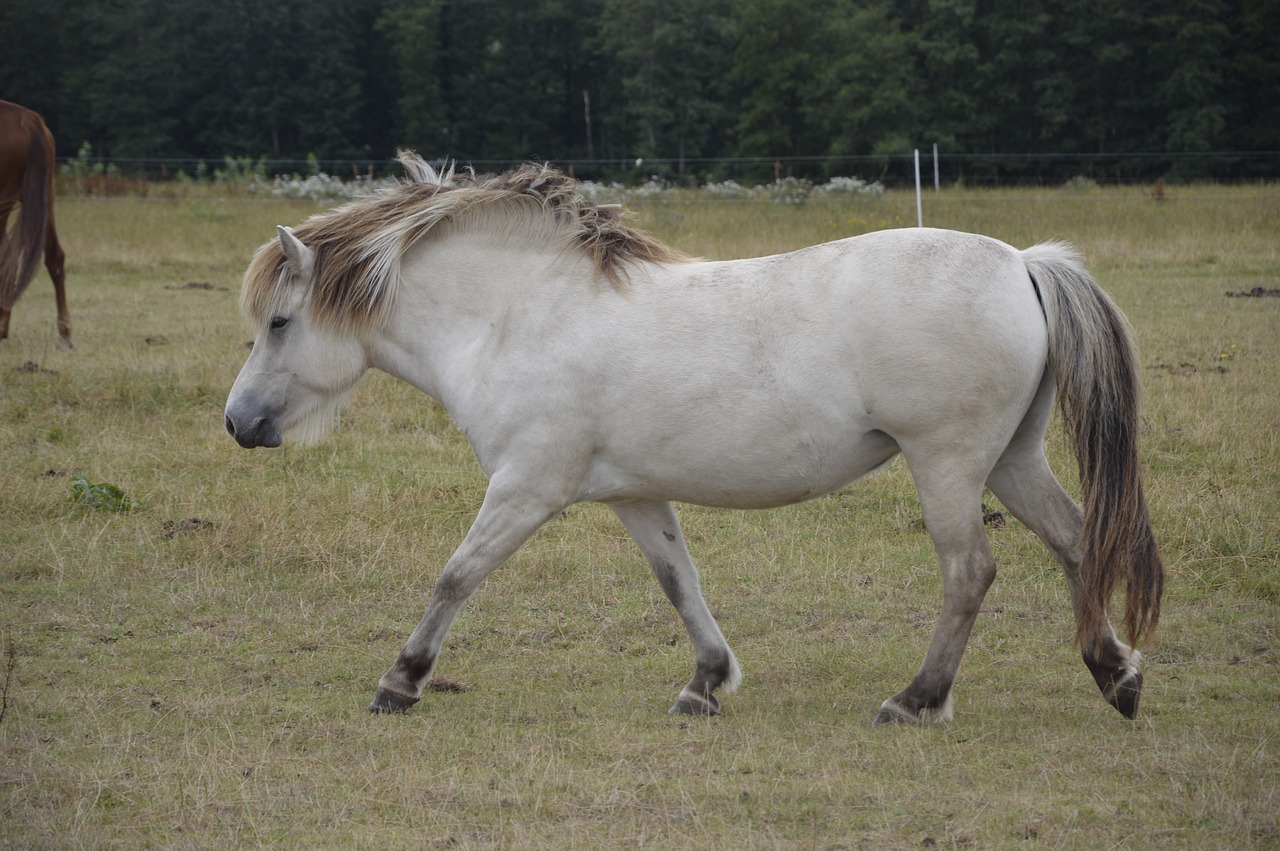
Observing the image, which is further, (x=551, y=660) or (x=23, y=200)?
(x=23, y=200)

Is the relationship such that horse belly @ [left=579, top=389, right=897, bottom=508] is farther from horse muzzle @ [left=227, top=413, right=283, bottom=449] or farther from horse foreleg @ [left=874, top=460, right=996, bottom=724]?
horse muzzle @ [left=227, top=413, right=283, bottom=449]

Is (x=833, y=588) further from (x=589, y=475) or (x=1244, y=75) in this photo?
(x=1244, y=75)

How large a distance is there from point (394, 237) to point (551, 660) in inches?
71.5

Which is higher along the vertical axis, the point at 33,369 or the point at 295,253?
the point at 295,253

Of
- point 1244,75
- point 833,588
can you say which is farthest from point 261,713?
point 1244,75

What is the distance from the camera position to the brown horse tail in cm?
1052

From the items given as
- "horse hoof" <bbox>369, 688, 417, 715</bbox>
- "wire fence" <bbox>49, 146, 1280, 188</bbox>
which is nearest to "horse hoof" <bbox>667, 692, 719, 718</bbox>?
"horse hoof" <bbox>369, 688, 417, 715</bbox>

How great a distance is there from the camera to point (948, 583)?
4.03 meters

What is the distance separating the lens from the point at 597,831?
10.9 feet

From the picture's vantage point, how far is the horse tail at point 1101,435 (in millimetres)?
3963

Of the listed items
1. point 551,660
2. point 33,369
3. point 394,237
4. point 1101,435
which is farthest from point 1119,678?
point 33,369

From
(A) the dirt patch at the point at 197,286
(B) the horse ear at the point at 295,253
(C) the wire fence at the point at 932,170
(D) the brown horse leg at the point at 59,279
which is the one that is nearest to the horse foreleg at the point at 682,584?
(B) the horse ear at the point at 295,253

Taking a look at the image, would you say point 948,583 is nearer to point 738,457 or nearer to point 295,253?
point 738,457

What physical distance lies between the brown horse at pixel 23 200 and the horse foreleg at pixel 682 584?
805 centimetres
